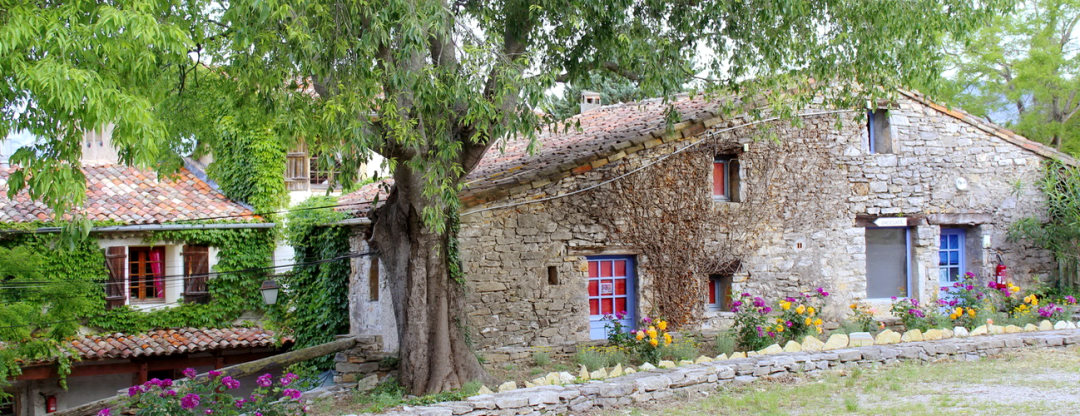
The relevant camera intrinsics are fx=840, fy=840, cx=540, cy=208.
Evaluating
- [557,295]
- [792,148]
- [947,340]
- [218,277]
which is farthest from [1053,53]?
[218,277]

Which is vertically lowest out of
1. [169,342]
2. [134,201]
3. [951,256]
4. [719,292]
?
[169,342]

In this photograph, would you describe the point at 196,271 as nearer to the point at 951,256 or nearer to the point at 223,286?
the point at 223,286

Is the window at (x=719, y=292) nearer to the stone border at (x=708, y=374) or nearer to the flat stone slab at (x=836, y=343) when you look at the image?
the flat stone slab at (x=836, y=343)

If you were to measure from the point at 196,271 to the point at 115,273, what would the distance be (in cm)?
140

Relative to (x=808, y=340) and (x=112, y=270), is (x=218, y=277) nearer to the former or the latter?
(x=112, y=270)

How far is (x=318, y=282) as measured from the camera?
13.8 metres

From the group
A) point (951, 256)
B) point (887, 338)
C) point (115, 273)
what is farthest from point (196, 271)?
point (951, 256)

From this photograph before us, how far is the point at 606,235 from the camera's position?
11.6m

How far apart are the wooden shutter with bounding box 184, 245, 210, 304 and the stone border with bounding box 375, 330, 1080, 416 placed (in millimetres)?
10320

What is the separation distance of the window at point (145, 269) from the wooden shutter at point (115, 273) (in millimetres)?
185

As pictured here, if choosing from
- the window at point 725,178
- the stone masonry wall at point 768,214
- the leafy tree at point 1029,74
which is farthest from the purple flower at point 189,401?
the leafy tree at point 1029,74

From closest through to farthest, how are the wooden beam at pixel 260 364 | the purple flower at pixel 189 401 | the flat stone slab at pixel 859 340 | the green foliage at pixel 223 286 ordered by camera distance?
1. the purple flower at pixel 189 401
2. the flat stone slab at pixel 859 340
3. the wooden beam at pixel 260 364
4. the green foliage at pixel 223 286

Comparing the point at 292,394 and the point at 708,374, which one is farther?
the point at 708,374

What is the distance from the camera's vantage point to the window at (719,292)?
40.8 ft
